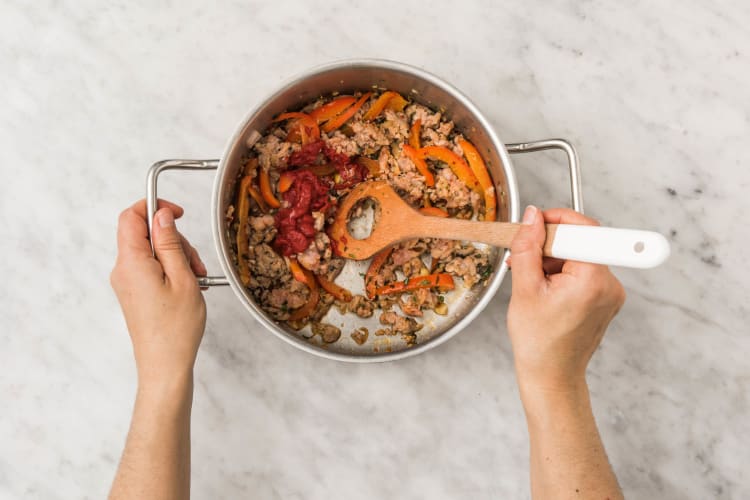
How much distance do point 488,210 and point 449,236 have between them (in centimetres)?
22

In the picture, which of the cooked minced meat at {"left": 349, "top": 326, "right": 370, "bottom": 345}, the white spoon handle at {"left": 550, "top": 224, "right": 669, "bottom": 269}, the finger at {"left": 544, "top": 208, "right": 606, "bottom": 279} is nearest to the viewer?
the white spoon handle at {"left": 550, "top": 224, "right": 669, "bottom": 269}

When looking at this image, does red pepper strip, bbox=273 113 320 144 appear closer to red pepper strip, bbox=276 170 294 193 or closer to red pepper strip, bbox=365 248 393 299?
red pepper strip, bbox=276 170 294 193

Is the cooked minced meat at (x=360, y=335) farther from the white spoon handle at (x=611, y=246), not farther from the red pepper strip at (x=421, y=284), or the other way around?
the white spoon handle at (x=611, y=246)

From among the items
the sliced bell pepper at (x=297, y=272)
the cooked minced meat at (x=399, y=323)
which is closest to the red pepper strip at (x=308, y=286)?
the sliced bell pepper at (x=297, y=272)

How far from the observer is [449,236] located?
5.09 ft

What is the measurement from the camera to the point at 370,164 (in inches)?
68.7

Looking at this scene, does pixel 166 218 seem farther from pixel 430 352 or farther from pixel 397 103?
pixel 430 352

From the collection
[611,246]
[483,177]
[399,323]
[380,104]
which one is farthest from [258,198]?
[611,246]

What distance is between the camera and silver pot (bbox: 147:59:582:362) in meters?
1.48

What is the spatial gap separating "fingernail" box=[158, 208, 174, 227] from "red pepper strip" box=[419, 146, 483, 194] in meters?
0.73

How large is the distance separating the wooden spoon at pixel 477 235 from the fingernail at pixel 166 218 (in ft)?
1.59

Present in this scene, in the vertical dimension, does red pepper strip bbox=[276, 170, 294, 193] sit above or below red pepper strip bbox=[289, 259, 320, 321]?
above

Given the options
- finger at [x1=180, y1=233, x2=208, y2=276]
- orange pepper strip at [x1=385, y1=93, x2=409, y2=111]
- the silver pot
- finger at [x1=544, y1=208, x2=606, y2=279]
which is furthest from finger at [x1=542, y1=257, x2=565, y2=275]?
finger at [x1=180, y1=233, x2=208, y2=276]

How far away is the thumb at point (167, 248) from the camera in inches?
55.1
